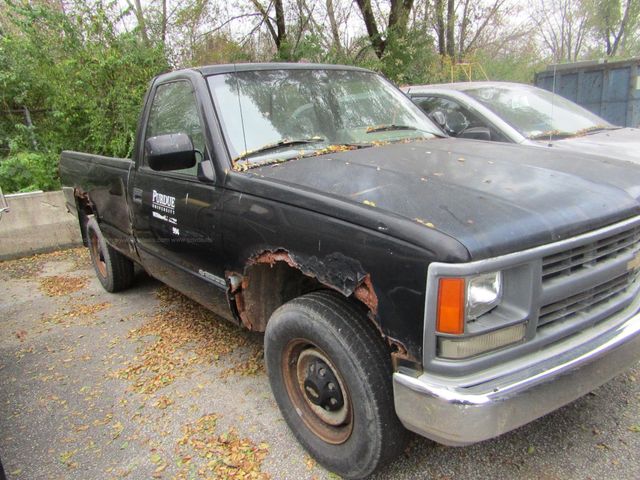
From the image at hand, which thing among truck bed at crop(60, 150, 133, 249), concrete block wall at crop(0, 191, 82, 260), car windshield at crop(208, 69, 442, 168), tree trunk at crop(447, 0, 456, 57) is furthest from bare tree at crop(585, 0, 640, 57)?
truck bed at crop(60, 150, 133, 249)

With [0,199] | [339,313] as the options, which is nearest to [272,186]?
[339,313]

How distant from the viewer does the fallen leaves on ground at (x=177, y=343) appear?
3.54 metres

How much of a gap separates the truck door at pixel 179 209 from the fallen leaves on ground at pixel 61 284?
204 centimetres

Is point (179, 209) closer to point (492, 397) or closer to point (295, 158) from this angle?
point (295, 158)

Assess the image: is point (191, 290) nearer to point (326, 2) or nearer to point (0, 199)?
point (0, 199)

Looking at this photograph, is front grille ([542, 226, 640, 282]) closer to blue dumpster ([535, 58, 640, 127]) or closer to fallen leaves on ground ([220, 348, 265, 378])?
fallen leaves on ground ([220, 348, 265, 378])

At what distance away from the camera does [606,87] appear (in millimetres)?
9273

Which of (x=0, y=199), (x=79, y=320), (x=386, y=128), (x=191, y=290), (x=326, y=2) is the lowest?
(x=79, y=320)

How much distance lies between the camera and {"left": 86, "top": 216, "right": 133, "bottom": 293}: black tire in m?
5.05

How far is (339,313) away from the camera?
225cm

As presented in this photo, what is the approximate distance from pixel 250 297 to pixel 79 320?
2.59 metres

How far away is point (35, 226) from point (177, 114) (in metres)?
4.84

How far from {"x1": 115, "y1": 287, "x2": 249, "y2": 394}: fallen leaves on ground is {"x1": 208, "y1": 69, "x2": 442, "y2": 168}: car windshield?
1647 mm

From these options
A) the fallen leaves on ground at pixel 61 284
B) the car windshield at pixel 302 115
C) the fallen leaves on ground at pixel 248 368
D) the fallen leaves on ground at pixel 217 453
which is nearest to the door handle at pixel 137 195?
the car windshield at pixel 302 115
